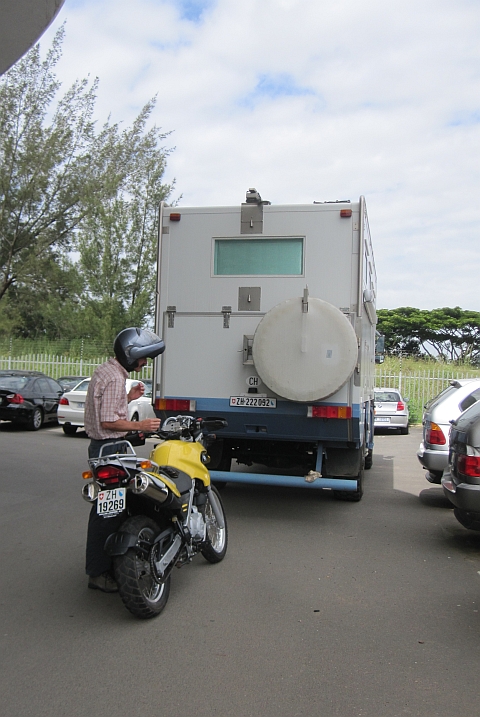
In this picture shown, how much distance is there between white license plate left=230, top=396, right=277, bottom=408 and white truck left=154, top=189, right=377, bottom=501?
0.5 inches

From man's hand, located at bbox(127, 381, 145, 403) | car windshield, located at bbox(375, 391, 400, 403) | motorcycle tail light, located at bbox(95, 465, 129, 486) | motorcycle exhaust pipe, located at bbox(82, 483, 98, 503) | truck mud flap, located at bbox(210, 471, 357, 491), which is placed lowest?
truck mud flap, located at bbox(210, 471, 357, 491)

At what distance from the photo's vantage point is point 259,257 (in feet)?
26.5

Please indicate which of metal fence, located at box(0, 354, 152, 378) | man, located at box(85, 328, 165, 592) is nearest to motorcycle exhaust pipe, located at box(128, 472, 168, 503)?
man, located at box(85, 328, 165, 592)

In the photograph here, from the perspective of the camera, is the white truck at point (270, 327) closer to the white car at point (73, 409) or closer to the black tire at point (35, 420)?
the white car at point (73, 409)

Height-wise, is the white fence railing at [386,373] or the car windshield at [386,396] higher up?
the white fence railing at [386,373]

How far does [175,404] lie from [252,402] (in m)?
0.96

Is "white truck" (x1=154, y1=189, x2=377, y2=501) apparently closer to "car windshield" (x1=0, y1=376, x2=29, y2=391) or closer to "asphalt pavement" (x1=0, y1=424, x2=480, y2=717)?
"asphalt pavement" (x1=0, y1=424, x2=480, y2=717)

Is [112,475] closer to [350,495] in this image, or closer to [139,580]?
[139,580]

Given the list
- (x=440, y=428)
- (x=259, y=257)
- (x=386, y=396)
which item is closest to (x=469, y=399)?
(x=440, y=428)

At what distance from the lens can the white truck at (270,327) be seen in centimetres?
738

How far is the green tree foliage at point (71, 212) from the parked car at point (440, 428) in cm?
1836

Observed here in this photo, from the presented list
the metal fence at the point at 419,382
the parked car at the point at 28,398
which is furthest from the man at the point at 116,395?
the metal fence at the point at 419,382

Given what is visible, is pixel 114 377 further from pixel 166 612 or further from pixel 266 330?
pixel 266 330

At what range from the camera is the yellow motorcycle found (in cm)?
449
